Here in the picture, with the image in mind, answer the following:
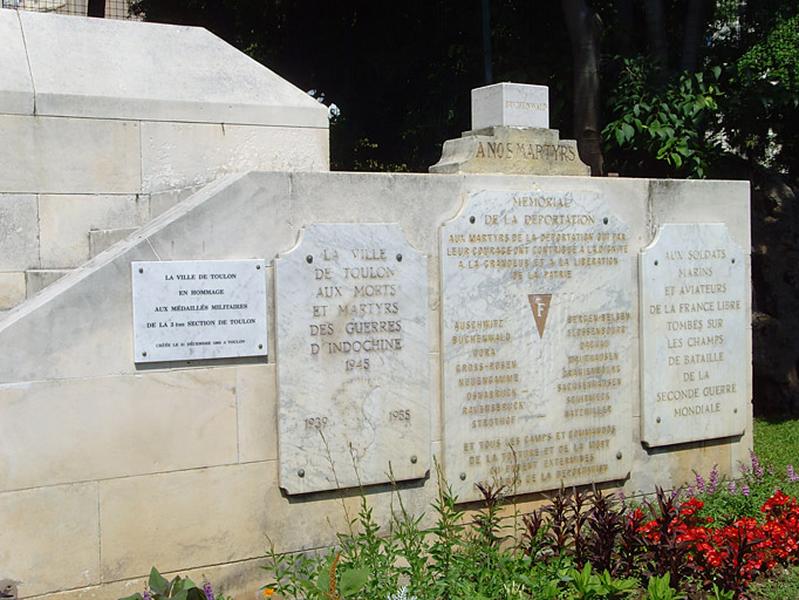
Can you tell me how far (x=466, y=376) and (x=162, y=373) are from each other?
182cm

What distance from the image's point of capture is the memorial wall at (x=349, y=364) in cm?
483

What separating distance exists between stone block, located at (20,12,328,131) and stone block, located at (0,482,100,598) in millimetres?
2505

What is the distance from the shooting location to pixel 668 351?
6.80 meters

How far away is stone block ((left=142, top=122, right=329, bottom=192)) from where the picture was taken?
6.50 metres

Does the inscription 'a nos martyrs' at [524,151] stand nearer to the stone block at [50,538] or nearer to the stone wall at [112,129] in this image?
the stone wall at [112,129]

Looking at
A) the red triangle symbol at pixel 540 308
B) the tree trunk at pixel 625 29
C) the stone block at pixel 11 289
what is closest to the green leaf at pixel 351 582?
the red triangle symbol at pixel 540 308

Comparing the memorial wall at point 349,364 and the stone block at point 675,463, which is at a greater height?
the memorial wall at point 349,364

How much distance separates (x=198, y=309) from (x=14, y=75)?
7.14 ft

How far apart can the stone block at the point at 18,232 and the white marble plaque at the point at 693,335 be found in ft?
12.6

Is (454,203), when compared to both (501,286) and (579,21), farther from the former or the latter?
(579,21)

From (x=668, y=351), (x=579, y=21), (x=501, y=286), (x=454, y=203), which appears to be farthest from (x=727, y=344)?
(x=579, y=21)

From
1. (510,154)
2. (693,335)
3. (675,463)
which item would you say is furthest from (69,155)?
(675,463)

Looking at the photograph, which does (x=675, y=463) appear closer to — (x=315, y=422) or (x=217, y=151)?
(x=315, y=422)

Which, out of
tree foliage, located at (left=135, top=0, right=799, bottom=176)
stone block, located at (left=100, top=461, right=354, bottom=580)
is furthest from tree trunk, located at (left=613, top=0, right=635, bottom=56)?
stone block, located at (left=100, top=461, right=354, bottom=580)
